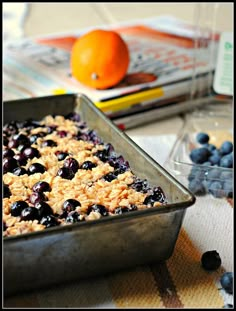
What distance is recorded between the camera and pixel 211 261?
0.99m

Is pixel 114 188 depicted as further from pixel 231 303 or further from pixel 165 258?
pixel 231 303

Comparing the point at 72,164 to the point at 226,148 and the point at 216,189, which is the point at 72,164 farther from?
the point at 226,148

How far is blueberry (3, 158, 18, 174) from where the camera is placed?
1115 millimetres

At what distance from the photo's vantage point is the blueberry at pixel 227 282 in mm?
943

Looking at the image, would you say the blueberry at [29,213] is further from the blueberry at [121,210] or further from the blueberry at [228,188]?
the blueberry at [228,188]

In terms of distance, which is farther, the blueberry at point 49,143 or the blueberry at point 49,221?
the blueberry at point 49,143

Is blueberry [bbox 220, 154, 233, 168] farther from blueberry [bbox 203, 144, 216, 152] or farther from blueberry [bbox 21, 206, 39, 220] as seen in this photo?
blueberry [bbox 21, 206, 39, 220]

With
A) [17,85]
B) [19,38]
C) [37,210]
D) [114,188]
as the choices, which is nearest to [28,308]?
[37,210]

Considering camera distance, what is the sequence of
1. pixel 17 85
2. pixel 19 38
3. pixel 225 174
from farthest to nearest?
pixel 19 38 → pixel 17 85 → pixel 225 174

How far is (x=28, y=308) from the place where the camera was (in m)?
0.89

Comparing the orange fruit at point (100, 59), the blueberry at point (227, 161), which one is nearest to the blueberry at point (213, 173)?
the blueberry at point (227, 161)

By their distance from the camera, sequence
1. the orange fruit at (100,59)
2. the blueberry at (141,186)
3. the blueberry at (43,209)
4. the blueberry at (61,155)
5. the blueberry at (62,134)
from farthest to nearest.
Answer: the orange fruit at (100,59) < the blueberry at (62,134) < the blueberry at (61,155) < the blueberry at (141,186) < the blueberry at (43,209)

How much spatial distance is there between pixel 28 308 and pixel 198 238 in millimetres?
330

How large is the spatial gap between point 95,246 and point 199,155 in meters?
0.54
